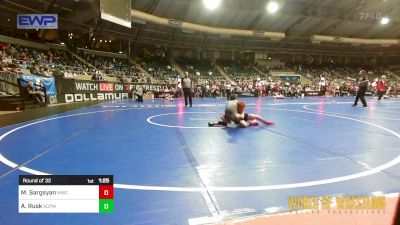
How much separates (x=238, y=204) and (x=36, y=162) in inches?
125

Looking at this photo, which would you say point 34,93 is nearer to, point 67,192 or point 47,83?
point 47,83

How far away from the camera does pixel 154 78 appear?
106ft

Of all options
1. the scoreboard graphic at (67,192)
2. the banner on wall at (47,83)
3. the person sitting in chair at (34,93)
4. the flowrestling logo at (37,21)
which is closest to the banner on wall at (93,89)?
the banner on wall at (47,83)

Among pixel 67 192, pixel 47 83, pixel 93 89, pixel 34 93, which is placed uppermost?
pixel 47 83

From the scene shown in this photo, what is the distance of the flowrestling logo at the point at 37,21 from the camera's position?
18703 mm

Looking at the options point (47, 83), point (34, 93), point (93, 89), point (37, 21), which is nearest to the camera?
point (34, 93)

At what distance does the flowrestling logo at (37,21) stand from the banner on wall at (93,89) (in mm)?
3564

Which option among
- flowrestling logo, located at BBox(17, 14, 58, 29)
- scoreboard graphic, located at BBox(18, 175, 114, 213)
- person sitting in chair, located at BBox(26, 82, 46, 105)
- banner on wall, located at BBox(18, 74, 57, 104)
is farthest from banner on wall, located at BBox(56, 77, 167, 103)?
scoreboard graphic, located at BBox(18, 175, 114, 213)

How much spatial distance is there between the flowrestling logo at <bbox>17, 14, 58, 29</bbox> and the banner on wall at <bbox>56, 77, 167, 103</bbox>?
356 centimetres

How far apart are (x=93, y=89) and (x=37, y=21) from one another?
18.5 ft

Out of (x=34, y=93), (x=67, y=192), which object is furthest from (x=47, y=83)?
(x=67, y=192)

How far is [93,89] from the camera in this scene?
2211 cm

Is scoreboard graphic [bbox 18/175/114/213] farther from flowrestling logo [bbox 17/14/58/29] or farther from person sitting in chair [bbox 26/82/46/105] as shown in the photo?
flowrestling logo [bbox 17/14/58/29]

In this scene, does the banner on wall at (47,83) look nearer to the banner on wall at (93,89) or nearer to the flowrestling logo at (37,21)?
the banner on wall at (93,89)
